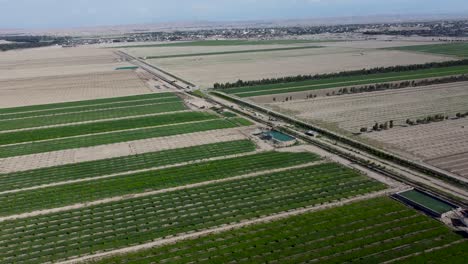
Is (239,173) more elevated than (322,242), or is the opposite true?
(239,173)

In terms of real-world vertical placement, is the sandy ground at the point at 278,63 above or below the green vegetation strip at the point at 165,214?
above

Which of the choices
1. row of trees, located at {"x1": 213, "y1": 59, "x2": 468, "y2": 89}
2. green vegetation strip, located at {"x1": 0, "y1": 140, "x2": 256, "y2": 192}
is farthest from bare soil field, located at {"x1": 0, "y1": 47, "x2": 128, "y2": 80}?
green vegetation strip, located at {"x1": 0, "y1": 140, "x2": 256, "y2": 192}

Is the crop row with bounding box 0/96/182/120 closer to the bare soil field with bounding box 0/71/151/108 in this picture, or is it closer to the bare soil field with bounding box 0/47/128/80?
the bare soil field with bounding box 0/71/151/108

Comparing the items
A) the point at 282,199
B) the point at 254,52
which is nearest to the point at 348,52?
the point at 254,52

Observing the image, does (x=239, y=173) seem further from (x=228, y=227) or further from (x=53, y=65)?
(x=53, y=65)

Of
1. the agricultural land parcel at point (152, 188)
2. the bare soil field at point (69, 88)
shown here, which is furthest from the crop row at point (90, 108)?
the agricultural land parcel at point (152, 188)

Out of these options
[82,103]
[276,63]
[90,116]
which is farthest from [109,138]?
[276,63]

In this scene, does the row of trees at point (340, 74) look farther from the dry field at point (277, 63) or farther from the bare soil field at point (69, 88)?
the bare soil field at point (69, 88)
